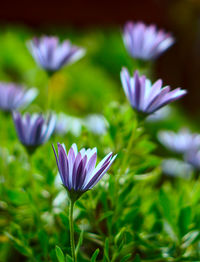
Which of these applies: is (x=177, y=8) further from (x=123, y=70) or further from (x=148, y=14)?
(x=123, y=70)

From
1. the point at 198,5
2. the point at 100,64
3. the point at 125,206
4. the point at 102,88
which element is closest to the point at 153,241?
the point at 125,206

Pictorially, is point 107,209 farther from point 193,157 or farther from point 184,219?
point 193,157

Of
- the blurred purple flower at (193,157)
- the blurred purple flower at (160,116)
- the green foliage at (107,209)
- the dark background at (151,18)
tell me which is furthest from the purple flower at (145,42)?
the dark background at (151,18)

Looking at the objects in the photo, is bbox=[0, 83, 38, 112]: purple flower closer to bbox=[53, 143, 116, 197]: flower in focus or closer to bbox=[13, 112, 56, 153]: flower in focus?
bbox=[13, 112, 56, 153]: flower in focus

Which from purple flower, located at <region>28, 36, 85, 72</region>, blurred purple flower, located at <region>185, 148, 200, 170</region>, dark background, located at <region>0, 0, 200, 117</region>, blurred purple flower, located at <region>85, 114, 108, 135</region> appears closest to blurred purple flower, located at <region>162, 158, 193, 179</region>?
blurred purple flower, located at <region>185, 148, 200, 170</region>

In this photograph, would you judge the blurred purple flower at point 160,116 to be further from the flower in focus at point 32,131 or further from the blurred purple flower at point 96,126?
the flower in focus at point 32,131

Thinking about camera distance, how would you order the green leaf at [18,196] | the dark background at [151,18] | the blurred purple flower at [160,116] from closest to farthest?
the green leaf at [18,196], the blurred purple flower at [160,116], the dark background at [151,18]
